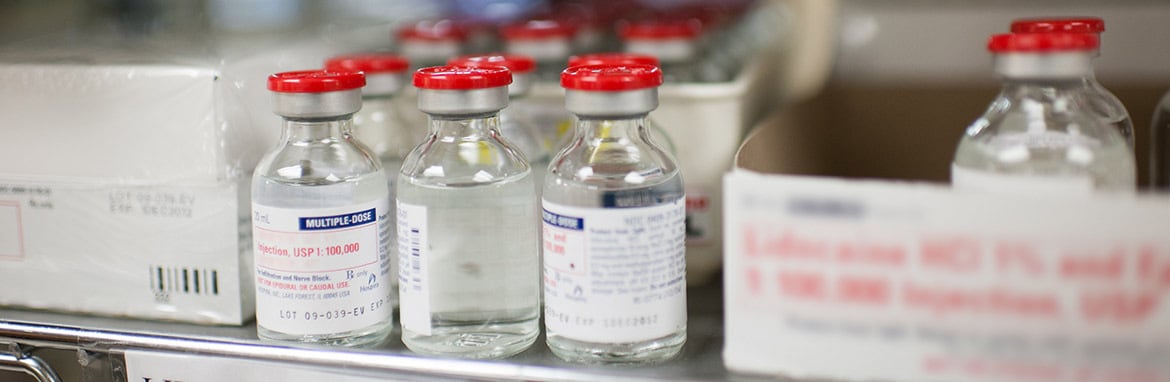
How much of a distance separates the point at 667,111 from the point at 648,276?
0.87ft

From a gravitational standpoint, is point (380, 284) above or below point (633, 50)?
below

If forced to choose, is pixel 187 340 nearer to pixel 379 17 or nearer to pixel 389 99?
pixel 389 99

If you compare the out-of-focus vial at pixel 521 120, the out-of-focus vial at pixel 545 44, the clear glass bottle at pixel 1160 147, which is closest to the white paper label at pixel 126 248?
the out-of-focus vial at pixel 521 120

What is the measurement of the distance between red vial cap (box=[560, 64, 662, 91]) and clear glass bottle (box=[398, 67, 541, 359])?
0.06 m

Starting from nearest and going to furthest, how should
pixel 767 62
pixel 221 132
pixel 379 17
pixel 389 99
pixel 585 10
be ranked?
pixel 221 132 → pixel 389 99 → pixel 767 62 → pixel 585 10 → pixel 379 17

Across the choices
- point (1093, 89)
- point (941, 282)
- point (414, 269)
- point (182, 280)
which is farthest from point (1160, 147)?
point (182, 280)

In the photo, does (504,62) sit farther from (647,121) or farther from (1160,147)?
(1160,147)

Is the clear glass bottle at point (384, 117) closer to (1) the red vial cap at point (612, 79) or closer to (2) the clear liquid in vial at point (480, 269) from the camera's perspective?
(2) the clear liquid in vial at point (480, 269)

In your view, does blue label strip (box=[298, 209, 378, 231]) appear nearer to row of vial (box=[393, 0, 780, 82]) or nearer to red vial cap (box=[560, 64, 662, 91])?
red vial cap (box=[560, 64, 662, 91])

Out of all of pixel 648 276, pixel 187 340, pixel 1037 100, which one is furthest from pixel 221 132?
pixel 1037 100

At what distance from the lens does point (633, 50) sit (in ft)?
3.34

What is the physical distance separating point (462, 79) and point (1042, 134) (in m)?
0.38

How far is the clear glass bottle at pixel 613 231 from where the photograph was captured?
68 centimetres

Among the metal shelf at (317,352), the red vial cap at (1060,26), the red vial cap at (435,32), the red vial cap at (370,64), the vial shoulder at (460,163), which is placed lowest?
the metal shelf at (317,352)
